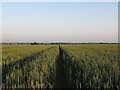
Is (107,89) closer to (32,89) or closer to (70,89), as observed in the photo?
(70,89)

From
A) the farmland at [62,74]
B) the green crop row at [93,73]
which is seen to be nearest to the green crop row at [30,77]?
the farmland at [62,74]

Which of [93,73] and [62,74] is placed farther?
[62,74]

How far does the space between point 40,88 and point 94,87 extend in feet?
4.79

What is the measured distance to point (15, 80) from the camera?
2938 mm

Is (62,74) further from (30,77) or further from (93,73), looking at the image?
(30,77)

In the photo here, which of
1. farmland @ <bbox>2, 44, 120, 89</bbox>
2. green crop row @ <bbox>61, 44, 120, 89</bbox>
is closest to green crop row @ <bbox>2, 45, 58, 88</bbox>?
farmland @ <bbox>2, 44, 120, 89</bbox>

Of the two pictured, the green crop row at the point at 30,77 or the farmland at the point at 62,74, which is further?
the farmland at the point at 62,74

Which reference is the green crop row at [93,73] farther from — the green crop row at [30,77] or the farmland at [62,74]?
the green crop row at [30,77]

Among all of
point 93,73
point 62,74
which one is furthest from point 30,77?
point 62,74

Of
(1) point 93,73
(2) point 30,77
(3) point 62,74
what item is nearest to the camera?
(2) point 30,77

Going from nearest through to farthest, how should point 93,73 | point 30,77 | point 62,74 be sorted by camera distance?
point 30,77 < point 93,73 < point 62,74

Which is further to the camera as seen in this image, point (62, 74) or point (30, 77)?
point (62, 74)

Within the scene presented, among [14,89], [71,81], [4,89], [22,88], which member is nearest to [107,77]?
[71,81]

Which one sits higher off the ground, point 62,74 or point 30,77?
point 30,77
